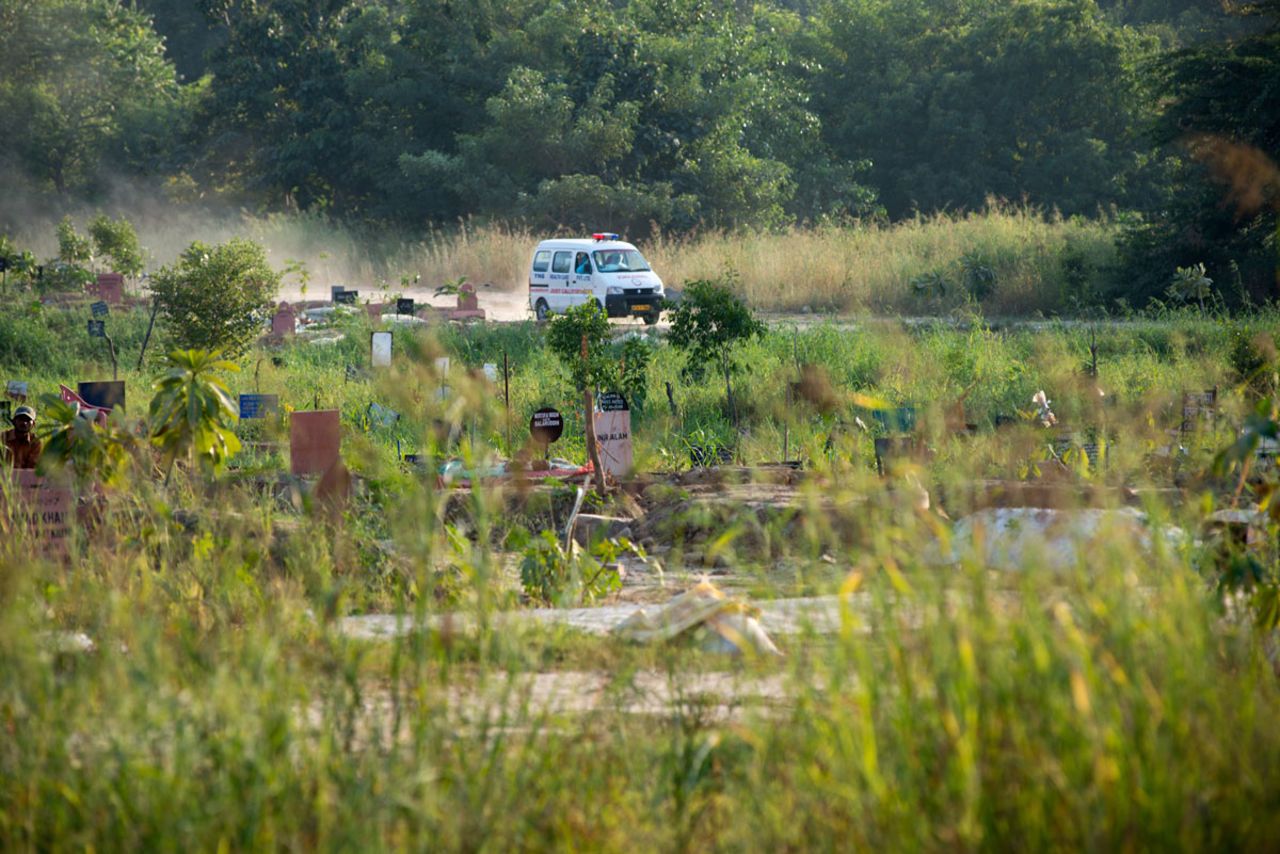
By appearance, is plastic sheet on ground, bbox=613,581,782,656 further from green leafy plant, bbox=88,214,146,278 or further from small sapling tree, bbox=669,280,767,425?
green leafy plant, bbox=88,214,146,278

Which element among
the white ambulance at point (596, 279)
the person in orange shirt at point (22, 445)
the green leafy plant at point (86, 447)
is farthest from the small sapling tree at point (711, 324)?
the white ambulance at point (596, 279)

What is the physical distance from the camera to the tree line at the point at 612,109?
3812 centimetres

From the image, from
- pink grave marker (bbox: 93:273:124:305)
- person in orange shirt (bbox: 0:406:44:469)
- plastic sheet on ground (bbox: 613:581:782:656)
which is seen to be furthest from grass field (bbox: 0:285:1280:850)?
pink grave marker (bbox: 93:273:124:305)

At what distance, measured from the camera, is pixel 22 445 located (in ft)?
28.1

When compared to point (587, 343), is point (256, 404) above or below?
below

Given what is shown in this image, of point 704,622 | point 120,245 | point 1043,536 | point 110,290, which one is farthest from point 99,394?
point 120,245

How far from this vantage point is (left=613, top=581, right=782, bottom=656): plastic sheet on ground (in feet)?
16.9

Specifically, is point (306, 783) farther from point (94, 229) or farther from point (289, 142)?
point (289, 142)

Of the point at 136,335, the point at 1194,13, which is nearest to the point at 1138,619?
the point at 136,335

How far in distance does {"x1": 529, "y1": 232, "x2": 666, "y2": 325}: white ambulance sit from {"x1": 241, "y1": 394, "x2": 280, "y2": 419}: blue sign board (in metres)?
12.3

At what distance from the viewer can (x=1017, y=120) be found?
41406mm

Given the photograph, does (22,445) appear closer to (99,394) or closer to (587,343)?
(99,394)

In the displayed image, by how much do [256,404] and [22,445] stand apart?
2339 mm

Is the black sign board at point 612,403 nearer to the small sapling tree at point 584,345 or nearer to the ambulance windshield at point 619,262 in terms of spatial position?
the small sapling tree at point 584,345
